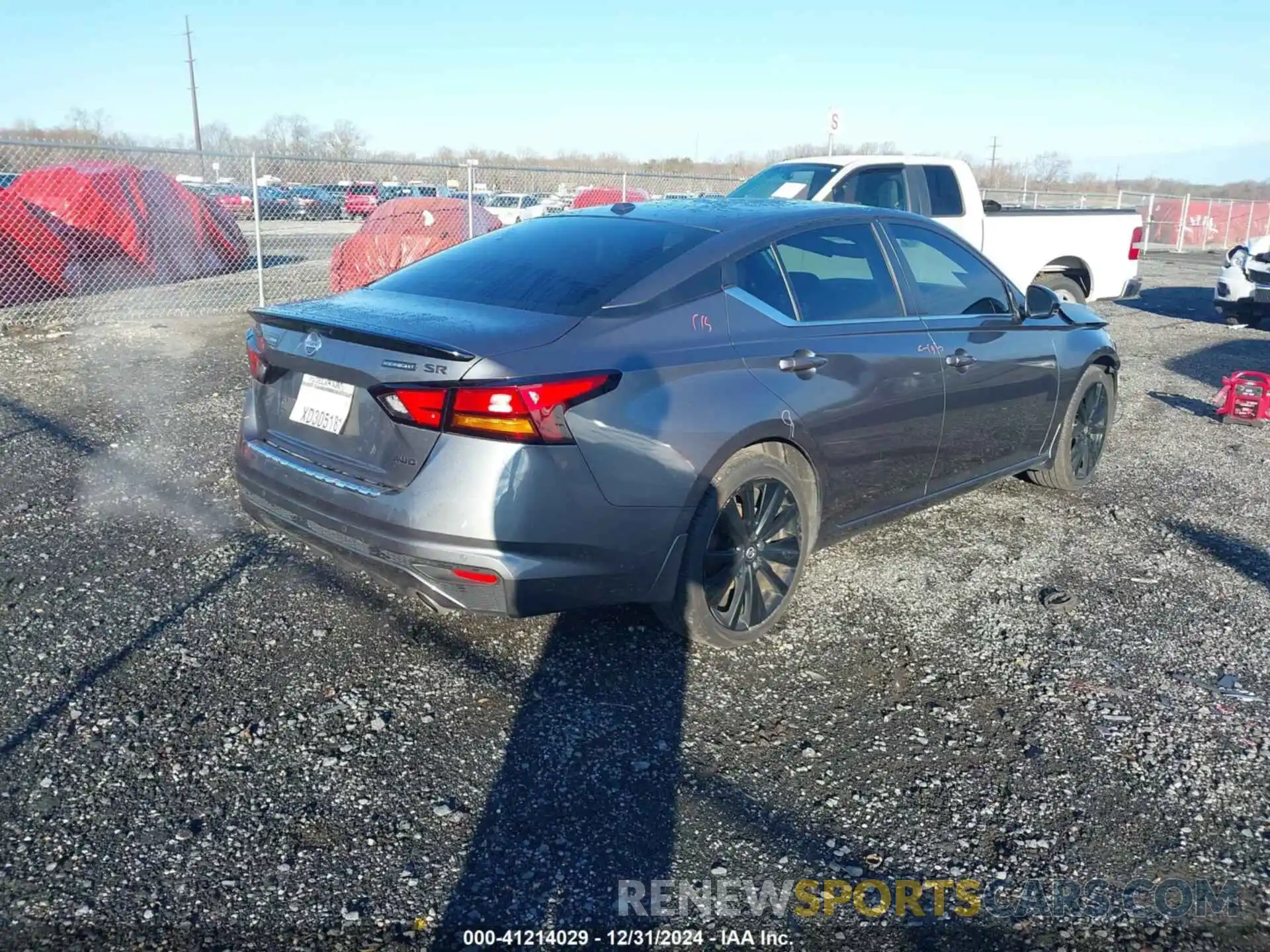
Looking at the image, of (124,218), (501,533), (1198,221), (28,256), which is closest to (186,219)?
(124,218)

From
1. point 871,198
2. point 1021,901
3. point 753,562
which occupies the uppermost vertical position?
point 871,198

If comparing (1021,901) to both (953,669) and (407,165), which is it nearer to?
(953,669)

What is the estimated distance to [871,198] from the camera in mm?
9719

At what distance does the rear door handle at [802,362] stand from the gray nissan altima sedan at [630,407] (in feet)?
0.05

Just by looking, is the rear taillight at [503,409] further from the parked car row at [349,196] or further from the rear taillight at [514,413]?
the parked car row at [349,196]

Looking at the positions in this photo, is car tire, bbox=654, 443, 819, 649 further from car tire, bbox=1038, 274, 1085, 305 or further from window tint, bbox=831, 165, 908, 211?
car tire, bbox=1038, 274, 1085, 305

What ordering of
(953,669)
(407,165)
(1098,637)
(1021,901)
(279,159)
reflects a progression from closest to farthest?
1. (1021,901)
2. (953,669)
3. (1098,637)
4. (279,159)
5. (407,165)

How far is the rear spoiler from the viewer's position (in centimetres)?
318

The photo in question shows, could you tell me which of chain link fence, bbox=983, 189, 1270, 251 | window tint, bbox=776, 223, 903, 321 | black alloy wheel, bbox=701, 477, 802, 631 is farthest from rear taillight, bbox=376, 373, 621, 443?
chain link fence, bbox=983, 189, 1270, 251

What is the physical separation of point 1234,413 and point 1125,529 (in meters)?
3.32

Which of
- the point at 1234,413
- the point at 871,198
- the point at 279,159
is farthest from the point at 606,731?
the point at 279,159

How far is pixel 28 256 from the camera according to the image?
12.5 meters

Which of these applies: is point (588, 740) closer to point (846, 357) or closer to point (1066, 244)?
point (846, 357)

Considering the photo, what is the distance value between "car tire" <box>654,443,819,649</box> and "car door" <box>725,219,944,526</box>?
0.17m
